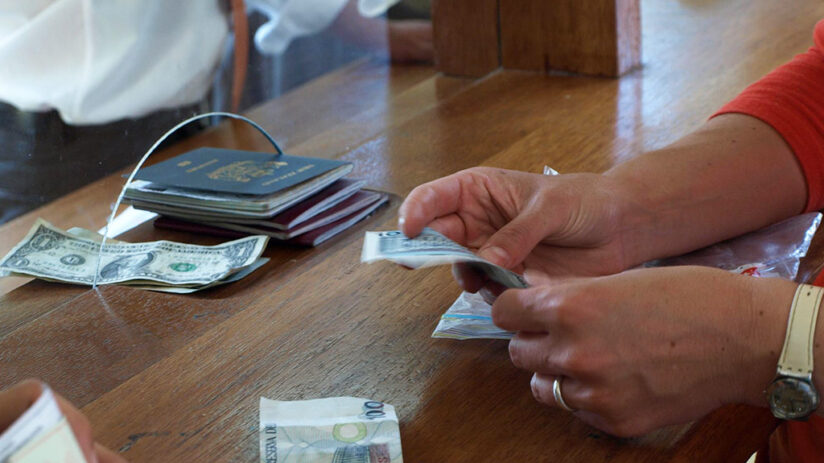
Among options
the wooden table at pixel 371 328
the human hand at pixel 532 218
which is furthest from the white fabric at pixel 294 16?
the human hand at pixel 532 218

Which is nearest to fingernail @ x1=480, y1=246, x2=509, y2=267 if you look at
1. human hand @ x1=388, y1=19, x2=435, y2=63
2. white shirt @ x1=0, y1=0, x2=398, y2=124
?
white shirt @ x1=0, y1=0, x2=398, y2=124

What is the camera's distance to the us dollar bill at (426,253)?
2.97 feet

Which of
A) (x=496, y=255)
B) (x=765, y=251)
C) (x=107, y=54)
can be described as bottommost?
(x=765, y=251)

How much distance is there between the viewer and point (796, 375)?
83 cm

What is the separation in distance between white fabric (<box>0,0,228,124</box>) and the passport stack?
0.78 feet

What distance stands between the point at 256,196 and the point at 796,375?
2.67ft

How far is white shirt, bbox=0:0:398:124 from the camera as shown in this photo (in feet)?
4.83

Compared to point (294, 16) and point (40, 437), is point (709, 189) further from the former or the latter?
point (294, 16)

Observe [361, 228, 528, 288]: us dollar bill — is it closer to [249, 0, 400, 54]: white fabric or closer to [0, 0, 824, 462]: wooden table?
[0, 0, 824, 462]: wooden table

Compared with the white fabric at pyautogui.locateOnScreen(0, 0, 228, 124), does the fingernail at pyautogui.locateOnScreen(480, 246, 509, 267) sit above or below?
below

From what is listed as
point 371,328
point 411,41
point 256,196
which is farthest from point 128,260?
point 411,41

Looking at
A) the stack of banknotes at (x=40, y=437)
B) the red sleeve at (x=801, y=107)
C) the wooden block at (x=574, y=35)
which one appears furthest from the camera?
the wooden block at (x=574, y=35)

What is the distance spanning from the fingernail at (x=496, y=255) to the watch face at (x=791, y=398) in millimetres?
311

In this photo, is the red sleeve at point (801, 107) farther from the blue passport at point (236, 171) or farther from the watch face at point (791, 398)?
the blue passport at point (236, 171)
